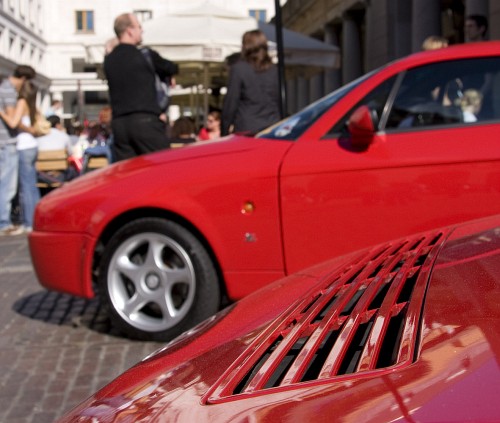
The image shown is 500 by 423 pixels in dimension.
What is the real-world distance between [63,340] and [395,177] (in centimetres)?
205

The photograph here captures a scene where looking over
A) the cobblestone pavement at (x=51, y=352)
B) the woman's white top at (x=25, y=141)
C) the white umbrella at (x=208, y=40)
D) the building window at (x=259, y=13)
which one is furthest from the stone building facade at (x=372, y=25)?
the building window at (x=259, y=13)

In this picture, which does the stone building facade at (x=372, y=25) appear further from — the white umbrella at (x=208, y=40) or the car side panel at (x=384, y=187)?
the car side panel at (x=384, y=187)

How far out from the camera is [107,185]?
5215 mm

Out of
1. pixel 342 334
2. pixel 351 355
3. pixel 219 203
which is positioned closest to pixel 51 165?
pixel 219 203

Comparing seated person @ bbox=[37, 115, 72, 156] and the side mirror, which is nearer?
the side mirror

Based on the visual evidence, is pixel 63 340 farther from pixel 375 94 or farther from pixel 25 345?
pixel 375 94

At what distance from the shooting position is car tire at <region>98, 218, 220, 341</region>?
4996mm

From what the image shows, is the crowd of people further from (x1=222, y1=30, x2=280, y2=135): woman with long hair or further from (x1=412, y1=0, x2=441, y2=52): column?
(x1=412, y1=0, x2=441, y2=52): column

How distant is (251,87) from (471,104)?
337cm

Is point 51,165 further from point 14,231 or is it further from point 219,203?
point 219,203

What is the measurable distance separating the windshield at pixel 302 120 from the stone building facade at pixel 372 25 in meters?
10.4

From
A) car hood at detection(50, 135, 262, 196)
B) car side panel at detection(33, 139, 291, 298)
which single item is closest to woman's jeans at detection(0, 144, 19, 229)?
car hood at detection(50, 135, 262, 196)

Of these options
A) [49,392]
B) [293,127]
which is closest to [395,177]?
[293,127]

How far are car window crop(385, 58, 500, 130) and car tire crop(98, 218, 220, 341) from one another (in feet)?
3.94
